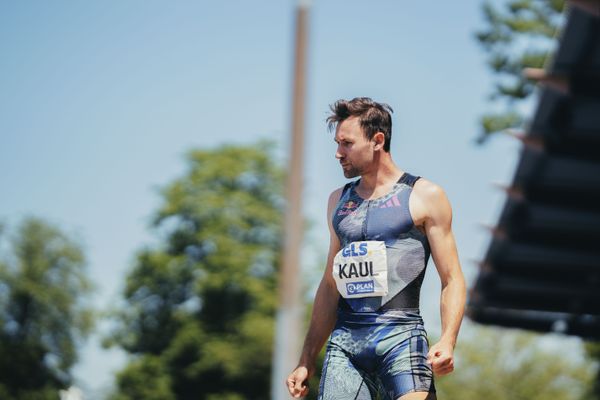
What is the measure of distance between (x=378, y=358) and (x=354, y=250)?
547 millimetres

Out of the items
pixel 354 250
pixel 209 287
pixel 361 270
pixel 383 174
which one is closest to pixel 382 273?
pixel 361 270

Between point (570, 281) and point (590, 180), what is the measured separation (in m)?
3.18

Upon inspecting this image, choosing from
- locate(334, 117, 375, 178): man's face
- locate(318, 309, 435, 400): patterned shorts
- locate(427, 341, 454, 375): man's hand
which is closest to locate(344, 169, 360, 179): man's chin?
locate(334, 117, 375, 178): man's face

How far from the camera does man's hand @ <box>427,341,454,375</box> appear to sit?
5.07 m

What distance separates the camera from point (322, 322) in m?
5.66

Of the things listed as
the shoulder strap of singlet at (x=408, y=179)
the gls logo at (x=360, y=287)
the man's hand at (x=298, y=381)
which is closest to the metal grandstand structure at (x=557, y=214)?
the shoulder strap of singlet at (x=408, y=179)

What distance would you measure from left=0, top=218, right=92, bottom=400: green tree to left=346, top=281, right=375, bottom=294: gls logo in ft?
173

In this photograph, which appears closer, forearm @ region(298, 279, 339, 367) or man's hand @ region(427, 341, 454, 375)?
man's hand @ region(427, 341, 454, 375)

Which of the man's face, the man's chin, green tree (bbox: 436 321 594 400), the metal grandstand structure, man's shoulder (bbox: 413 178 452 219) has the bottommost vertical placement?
green tree (bbox: 436 321 594 400)

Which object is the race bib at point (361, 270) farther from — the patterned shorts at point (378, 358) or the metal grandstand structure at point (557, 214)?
the metal grandstand structure at point (557, 214)

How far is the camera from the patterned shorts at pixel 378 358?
17.1ft

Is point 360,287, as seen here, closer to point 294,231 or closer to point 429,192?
point 429,192

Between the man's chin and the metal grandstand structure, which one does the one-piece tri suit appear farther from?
the metal grandstand structure

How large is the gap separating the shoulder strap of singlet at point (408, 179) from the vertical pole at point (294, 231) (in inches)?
185
